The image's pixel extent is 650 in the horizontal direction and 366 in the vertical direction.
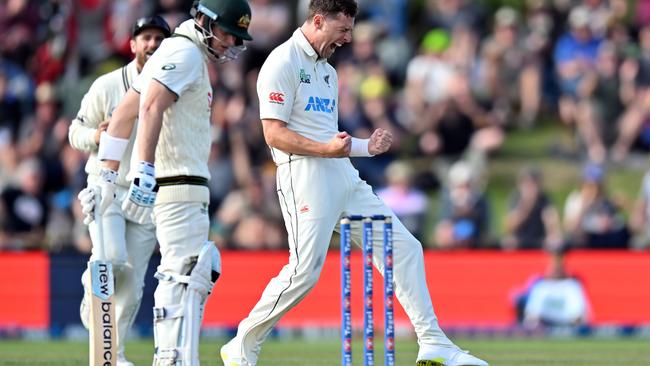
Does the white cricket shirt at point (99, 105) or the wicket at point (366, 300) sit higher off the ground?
the white cricket shirt at point (99, 105)

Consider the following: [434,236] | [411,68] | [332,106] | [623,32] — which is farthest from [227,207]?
[332,106]

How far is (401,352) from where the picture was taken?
1194 cm

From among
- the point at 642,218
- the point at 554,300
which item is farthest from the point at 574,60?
the point at 554,300

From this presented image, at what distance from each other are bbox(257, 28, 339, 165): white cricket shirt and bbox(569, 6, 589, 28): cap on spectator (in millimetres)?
10811

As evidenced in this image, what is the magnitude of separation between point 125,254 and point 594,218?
810cm

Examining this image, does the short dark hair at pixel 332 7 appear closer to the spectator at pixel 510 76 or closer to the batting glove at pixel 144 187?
the batting glove at pixel 144 187

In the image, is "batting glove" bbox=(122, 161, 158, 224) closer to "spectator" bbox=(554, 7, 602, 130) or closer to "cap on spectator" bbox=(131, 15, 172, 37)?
"cap on spectator" bbox=(131, 15, 172, 37)

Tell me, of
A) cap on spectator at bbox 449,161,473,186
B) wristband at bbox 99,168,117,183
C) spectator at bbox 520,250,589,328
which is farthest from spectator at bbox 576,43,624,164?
wristband at bbox 99,168,117,183

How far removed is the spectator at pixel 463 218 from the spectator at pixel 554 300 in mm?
1066

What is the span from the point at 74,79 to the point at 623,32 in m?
7.71

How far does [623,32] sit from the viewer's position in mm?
18938

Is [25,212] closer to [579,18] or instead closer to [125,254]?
[125,254]

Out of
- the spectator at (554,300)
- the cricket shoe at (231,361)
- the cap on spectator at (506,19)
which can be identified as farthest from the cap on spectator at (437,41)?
the cricket shoe at (231,361)

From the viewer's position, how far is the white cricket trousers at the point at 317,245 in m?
8.31
